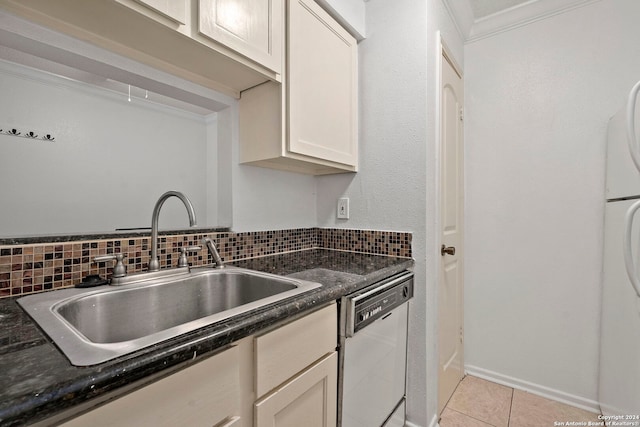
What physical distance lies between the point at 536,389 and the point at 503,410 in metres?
0.34

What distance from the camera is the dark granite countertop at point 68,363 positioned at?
399 millimetres

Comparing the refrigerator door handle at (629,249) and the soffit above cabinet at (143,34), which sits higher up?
the soffit above cabinet at (143,34)

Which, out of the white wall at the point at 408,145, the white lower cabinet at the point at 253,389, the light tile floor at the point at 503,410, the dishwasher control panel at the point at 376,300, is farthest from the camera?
the light tile floor at the point at 503,410

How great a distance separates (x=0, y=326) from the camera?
0.64 metres

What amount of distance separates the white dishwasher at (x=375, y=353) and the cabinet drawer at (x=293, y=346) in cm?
9

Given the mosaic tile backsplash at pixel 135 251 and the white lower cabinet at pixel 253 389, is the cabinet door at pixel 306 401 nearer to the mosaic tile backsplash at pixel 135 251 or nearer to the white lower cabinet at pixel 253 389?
the white lower cabinet at pixel 253 389

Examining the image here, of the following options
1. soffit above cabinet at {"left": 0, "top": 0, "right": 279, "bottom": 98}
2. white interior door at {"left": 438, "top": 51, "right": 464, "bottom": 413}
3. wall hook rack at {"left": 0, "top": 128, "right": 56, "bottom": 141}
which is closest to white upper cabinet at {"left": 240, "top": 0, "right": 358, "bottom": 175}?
soffit above cabinet at {"left": 0, "top": 0, "right": 279, "bottom": 98}

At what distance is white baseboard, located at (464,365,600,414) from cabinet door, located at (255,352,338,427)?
1531 millimetres

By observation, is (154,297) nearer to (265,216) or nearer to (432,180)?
(265,216)

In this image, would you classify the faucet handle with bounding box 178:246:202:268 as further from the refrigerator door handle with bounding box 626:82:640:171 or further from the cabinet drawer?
the refrigerator door handle with bounding box 626:82:640:171

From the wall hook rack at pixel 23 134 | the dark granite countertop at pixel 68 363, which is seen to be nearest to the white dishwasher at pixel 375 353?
the dark granite countertop at pixel 68 363

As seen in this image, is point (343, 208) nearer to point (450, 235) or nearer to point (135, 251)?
point (450, 235)

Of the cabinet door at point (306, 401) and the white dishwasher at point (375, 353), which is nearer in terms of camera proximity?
the cabinet door at point (306, 401)

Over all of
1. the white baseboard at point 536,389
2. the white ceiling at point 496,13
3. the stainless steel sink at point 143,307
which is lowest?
the white baseboard at point 536,389
